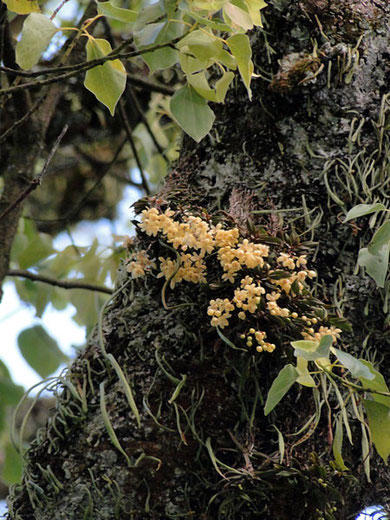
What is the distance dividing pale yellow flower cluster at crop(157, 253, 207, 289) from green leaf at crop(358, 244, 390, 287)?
0.21 meters

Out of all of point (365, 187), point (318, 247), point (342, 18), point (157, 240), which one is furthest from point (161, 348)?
point (342, 18)

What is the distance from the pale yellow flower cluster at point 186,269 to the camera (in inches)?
36.9

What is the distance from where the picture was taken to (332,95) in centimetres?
109

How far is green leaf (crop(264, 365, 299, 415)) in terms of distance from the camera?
0.80 metres

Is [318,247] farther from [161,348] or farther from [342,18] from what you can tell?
[342,18]

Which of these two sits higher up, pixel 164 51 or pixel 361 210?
pixel 164 51

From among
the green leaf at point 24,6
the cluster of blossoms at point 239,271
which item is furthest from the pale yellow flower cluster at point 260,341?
the green leaf at point 24,6

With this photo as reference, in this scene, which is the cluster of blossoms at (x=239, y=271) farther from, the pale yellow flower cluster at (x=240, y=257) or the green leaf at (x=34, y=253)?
the green leaf at (x=34, y=253)

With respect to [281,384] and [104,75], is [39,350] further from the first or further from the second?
[281,384]

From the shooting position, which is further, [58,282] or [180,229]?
[58,282]

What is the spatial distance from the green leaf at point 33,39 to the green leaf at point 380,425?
621mm

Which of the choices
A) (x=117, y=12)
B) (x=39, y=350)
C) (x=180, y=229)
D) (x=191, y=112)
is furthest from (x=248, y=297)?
(x=39, y=350)

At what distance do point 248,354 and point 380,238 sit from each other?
228 mm

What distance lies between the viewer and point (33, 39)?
2.98ft
